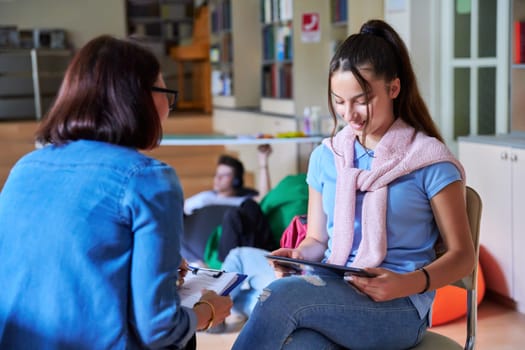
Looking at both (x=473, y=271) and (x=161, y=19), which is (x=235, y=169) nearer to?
(x=473, y=271)

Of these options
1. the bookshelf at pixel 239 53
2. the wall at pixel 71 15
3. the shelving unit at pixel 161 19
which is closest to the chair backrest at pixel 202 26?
the shelving unit at pixel 161 19

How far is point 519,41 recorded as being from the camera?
11.5 ft

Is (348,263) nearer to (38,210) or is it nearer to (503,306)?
(38,210)

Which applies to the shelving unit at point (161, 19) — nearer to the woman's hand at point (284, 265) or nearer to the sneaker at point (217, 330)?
the sneaker at point (217, 330)

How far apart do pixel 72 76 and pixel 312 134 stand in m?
4.02

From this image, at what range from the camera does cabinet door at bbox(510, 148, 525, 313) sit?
3148 mm

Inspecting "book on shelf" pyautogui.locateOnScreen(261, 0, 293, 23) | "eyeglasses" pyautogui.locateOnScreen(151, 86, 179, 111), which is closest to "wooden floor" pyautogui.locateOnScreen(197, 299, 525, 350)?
"eyeglasses" pyautogui.locateOnScreen(151, 86, 179, 111)

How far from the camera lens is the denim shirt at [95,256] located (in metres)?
1.18

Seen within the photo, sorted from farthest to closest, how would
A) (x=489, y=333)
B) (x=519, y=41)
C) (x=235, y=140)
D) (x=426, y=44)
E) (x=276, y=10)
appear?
Result: (x=276, y=10), (x=235, y=140), (x=426, y=44), (x=519, y=41), (x=489, y=333)

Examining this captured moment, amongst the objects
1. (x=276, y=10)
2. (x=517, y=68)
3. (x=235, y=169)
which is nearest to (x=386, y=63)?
(x=517, y=68)

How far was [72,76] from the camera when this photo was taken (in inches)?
49.7

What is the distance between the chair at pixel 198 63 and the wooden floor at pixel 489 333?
25.6 ft

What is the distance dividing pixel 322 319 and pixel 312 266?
0.35ft

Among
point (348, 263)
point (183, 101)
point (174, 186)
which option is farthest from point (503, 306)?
point (183, 101)
